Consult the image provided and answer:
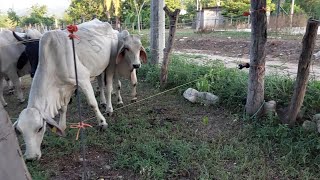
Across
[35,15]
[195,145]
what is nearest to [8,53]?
[195,145]

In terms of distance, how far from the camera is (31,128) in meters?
2.99

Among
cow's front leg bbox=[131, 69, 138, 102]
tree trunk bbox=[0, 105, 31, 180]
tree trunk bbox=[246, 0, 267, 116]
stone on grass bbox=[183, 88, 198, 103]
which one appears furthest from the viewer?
cow's front leg bbox=[131, 69, 138, 102]

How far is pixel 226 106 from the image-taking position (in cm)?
461

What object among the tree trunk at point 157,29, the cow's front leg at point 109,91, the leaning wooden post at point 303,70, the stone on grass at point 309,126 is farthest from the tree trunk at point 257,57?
the tree trunk at point 157,29

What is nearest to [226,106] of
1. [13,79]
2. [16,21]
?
[13,79]

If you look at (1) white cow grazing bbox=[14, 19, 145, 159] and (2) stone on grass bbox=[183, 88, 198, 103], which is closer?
(1) white cow grazing bbox=[14, 19, 145, 159]

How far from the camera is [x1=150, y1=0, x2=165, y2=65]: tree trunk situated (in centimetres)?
658

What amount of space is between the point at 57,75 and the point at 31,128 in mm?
843

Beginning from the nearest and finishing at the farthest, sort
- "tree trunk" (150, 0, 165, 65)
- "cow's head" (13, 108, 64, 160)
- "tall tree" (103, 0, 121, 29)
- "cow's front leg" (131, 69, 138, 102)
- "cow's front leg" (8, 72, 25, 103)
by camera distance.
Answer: "cow's head" (13, 108, 64, 160) → "cow's front leg" (131, 69, 138, 102) → "cow's front leg" (8, 72, 25, 103) → "tree trunk" (150, 0, 165, 65) → "tall tree" (103, 0, 121, 29)

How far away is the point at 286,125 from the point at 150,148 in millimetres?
1585

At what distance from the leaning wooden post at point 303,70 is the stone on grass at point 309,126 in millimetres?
142

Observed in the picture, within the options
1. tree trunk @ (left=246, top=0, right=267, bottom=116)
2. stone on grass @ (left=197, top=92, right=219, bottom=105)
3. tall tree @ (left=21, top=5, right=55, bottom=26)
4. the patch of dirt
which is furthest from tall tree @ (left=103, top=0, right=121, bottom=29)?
the patch of dirt

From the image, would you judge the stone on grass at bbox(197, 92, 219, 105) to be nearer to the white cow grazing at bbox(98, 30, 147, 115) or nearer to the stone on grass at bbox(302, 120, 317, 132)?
the white cow grazing at bbox(98, 30, 147, 115)

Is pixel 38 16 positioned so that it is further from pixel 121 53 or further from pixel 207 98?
pixel 207 98
